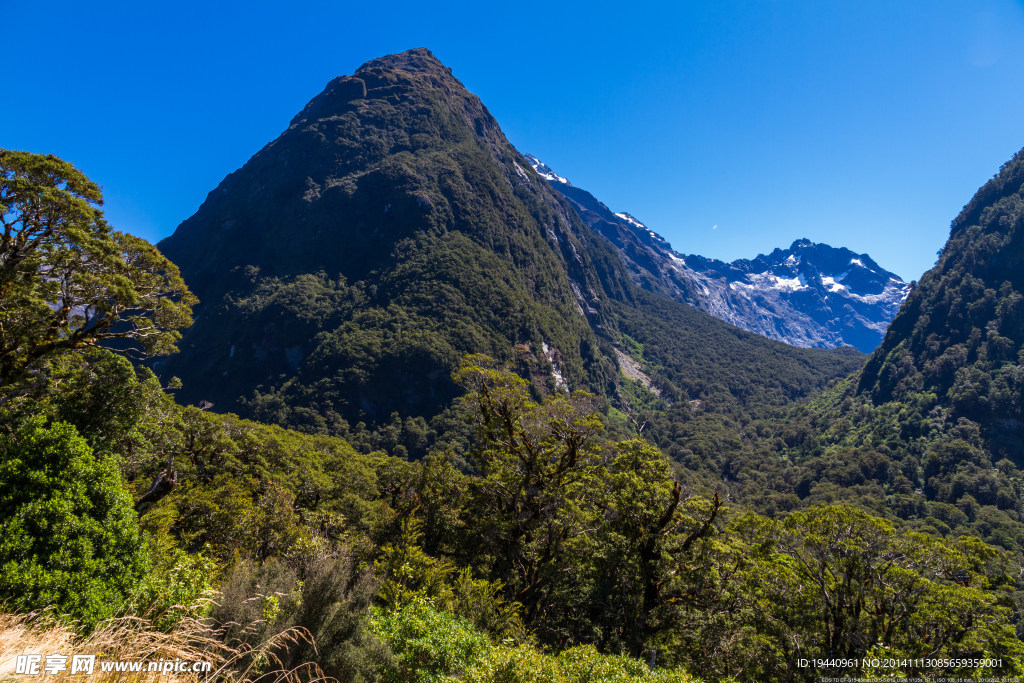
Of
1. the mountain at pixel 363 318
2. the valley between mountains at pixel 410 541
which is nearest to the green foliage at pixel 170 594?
the valley between mountains at pixel 410 541

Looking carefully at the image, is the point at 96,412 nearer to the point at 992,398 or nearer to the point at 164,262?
the point at 164,262

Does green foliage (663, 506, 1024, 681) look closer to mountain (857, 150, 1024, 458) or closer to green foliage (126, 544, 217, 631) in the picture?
green foliage (126, 544, 217, 631)

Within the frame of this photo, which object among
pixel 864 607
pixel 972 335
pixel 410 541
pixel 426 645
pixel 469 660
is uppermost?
pixel 972 335

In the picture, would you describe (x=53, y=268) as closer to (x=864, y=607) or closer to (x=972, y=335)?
(x=864, y=607)

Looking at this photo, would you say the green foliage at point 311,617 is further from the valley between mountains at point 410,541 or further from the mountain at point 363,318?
the mountain at point 363,318

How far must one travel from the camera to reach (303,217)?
19875 cm

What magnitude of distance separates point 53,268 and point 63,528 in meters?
9.92

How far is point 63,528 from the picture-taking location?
8438 mm

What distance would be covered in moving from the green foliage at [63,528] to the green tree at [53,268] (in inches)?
158

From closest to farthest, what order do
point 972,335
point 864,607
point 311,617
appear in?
point 311,617
point 864,607
point 972,335

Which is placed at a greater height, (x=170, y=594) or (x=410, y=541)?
(x=170, y=594)

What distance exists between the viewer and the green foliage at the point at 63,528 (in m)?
7.71

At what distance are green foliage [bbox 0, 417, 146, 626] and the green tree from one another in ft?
13.2

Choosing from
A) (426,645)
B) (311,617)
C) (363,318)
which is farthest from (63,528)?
(363,318)
